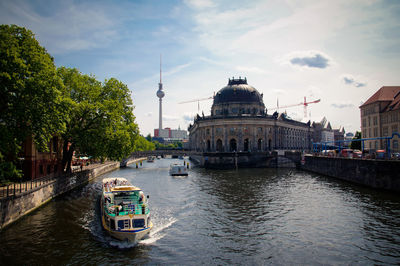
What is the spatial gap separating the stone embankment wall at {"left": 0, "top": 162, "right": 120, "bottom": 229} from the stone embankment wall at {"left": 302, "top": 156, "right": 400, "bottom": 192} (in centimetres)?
4512

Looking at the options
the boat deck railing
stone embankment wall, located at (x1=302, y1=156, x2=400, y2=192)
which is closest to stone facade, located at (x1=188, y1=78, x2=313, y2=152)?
stone embankment wall, located at (x1=302, y1=156, x2=400, y2=192)

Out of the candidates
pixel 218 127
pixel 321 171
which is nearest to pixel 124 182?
pixel 321 171

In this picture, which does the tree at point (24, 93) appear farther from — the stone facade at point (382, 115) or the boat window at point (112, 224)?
the stone facade at point (382, 115)

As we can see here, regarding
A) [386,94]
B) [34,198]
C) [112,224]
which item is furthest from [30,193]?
[386,94]

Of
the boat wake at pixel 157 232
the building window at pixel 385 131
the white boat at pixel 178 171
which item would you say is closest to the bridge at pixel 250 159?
the white boat at pixel 178 171

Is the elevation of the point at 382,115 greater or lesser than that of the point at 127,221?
greater

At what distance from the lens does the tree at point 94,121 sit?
45.0 meters

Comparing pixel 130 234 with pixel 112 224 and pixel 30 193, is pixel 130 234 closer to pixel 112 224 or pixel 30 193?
pixel 112 224

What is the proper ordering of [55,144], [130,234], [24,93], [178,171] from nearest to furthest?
[130,234]
[24,93]
[55,144]
[178,171]

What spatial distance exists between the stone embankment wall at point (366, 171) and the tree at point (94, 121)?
38.1 meters

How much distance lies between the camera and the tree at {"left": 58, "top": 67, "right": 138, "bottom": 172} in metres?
45.0

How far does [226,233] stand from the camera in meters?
25.8

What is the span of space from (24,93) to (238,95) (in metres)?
101

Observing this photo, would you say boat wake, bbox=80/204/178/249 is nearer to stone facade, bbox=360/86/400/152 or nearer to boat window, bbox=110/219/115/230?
boat window, bbox=110/219/115/230
